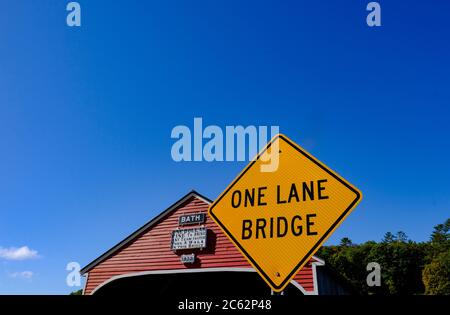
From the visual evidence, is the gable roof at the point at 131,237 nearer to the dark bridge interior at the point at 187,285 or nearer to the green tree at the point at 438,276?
the dark bridge interior at the point at 187,285

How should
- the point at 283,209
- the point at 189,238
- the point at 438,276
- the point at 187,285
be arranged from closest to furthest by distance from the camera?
the point at 283,209, the point at 189,238, the point at 187,285, the point at 438,276

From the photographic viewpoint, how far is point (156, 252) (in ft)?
45.3

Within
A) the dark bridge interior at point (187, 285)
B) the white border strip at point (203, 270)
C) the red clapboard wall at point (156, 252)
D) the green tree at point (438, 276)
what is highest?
the red clapboard wall at point (156, 252)

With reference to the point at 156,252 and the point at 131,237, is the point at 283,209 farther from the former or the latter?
the point at 131,237

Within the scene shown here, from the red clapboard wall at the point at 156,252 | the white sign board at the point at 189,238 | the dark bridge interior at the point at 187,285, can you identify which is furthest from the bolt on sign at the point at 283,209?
the dark bridge interior at the point at 187,285

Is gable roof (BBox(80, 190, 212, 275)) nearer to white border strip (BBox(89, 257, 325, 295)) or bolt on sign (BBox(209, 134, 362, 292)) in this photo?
white border strip (BBox(89, 257, 325, 295))

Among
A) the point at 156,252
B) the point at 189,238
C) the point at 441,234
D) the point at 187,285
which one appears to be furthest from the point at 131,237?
the point at 441,234

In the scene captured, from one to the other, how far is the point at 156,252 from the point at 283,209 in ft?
38.3

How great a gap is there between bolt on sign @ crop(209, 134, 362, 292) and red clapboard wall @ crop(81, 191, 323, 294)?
9328 millimetres

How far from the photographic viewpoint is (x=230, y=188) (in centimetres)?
373

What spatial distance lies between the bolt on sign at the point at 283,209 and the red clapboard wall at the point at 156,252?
9328 millimetres

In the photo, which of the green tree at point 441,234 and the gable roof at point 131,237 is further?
the green tree at point 441,234

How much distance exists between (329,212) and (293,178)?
525 millimetres

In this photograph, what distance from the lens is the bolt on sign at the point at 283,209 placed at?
9.71 feet
